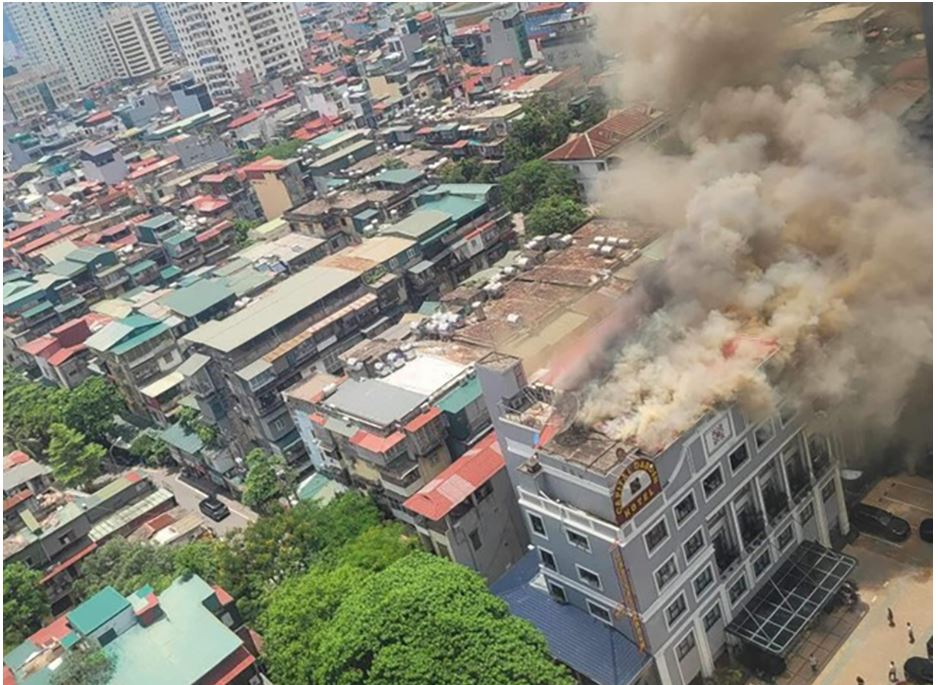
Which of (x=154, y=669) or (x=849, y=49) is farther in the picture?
(x=849, y=49)

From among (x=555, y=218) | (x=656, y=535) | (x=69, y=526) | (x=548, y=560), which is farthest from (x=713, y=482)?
(x=555, y=218)

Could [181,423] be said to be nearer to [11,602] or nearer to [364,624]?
[11,602]

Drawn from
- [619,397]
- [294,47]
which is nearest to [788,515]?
[619,397]

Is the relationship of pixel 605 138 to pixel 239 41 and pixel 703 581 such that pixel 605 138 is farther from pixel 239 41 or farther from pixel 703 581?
pixel 239 41

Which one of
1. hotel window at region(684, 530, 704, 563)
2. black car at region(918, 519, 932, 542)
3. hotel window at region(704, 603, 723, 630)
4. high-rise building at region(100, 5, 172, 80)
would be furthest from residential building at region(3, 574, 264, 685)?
high-rise building at region(100, 5, 172, 80)

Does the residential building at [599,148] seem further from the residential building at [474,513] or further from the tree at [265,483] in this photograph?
the residential building at [474,513]

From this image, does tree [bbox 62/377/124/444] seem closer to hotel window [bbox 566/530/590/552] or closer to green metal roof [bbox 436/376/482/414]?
green metal roof [bbox 436/376/482/414]
